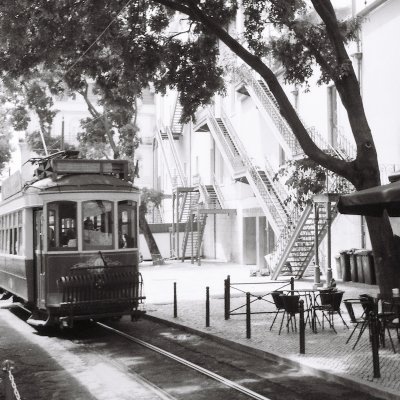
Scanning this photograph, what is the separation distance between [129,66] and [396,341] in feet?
27.5

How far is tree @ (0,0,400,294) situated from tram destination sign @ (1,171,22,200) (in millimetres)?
→ 2502

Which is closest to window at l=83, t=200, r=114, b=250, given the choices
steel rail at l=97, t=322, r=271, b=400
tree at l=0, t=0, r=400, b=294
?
steel rail at l=97, t=322, r=271, b=400

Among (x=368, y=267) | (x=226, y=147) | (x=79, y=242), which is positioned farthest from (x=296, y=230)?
(x=79, y=242)

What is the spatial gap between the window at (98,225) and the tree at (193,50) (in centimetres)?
368

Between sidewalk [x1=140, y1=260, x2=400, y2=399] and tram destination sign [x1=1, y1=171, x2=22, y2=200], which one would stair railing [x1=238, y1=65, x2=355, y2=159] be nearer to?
sidewalk [x1=140, y1=260, x2=400, y2=399]

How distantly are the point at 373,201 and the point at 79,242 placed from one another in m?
5.81

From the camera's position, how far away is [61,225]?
1208cm

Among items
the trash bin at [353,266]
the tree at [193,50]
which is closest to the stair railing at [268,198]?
the trash bin at [353,266]

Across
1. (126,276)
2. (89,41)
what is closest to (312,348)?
(126,276)

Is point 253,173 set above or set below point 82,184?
above

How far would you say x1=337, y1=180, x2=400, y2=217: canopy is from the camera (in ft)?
27.4

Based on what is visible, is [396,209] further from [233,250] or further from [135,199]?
[233,250]

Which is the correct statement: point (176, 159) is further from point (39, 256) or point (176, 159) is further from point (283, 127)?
point (39, 256)

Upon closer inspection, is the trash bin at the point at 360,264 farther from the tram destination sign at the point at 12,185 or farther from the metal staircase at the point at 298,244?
the tram destination sign at the point at 12,185
